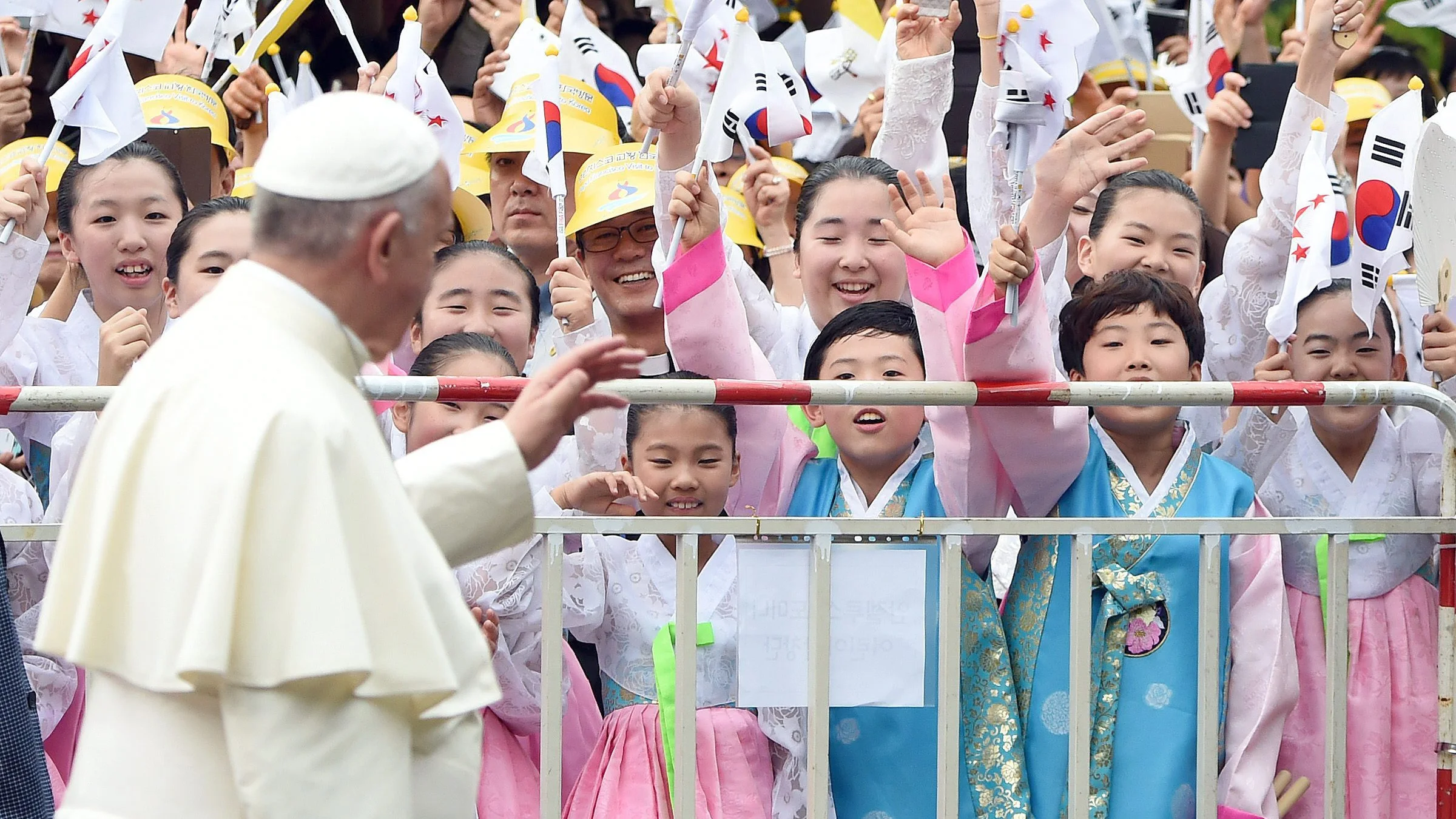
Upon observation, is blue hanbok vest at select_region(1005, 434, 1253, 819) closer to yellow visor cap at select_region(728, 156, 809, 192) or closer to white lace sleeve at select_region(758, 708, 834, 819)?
white lace sleeve at select_region(758, 708, 834, 819)

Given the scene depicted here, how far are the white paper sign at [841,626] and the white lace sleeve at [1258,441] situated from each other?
1053mm

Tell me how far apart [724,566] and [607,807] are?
1.80ft

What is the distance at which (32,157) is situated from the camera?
488 cm

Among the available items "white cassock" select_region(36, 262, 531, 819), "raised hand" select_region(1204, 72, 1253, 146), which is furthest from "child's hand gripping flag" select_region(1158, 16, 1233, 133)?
"white cassock" select_region(36, 262, 531, 819)

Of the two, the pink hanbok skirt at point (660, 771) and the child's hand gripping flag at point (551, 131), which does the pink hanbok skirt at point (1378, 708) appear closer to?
the pink hanbok skirt at point (660, 771)

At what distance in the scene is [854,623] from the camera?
3346 millimetres

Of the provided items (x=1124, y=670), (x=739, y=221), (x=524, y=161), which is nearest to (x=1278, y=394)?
(x=1124, y=670)

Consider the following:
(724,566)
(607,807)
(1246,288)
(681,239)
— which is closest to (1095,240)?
(1246,288)

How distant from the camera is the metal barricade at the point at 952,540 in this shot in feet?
10.7

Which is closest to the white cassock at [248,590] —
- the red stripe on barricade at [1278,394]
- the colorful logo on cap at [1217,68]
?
the red stripe on barricade at [1278,394]

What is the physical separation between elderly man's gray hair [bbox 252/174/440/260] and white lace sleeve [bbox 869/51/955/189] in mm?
3030

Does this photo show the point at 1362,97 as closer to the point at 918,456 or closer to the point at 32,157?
the point at 918,456

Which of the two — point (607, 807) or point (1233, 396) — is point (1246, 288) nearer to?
point (1233, 396)

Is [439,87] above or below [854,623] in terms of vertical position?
above
